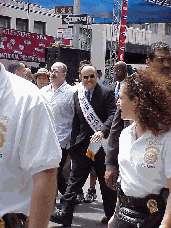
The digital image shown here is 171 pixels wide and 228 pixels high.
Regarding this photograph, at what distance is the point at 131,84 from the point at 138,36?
3572 cm

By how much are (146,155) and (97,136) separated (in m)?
2.72

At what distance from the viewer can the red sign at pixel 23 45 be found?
77.4ft

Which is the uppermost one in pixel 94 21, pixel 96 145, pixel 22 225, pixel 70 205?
pixel 94 21

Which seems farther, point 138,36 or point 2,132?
point 138,36

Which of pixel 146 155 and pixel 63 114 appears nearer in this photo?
pixel 146 155

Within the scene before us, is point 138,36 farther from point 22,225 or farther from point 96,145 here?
point 22,225

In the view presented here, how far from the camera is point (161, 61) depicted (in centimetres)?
371

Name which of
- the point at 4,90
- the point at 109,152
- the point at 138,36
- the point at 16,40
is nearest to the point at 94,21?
the point at 16,40

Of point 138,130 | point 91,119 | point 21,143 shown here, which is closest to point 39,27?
point 91,119

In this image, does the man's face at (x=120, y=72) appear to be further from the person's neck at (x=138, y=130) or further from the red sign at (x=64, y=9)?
the red sign at (x=64, y=9)

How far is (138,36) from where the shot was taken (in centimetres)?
3797

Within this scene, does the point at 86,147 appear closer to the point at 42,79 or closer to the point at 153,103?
the point at 42,79

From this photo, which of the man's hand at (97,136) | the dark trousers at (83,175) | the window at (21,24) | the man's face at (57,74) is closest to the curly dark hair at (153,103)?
the man's hand at (97,136)

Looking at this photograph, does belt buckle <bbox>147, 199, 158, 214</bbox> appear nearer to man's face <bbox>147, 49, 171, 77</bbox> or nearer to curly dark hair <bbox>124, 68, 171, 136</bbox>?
curly dark hair <bbox>124, 68, 171, 136</bbox>
